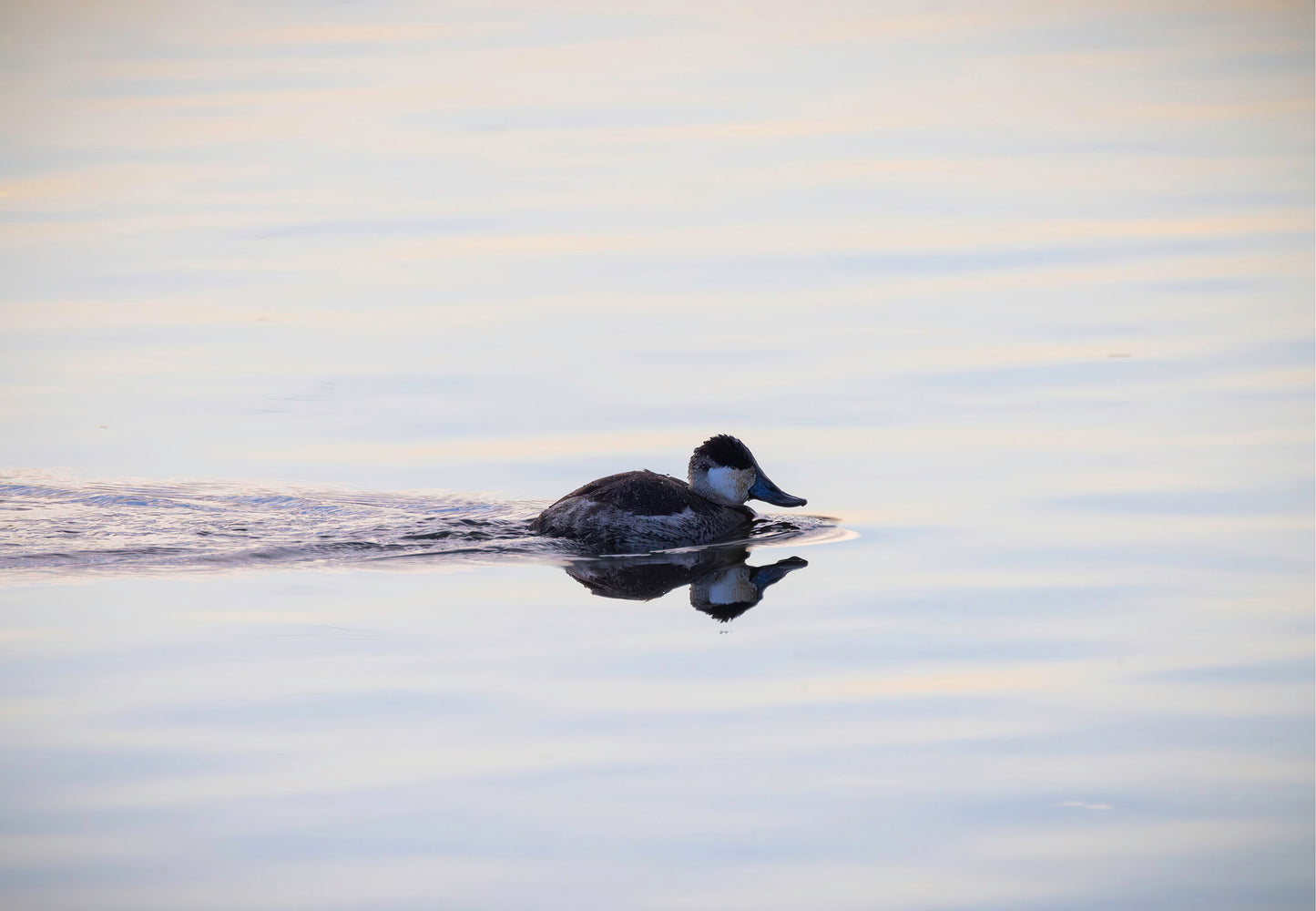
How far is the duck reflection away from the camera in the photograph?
8.99 meters

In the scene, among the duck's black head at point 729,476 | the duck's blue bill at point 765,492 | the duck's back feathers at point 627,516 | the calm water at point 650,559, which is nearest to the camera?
the calm water at point 650,559

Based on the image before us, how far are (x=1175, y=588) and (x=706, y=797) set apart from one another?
136 inches

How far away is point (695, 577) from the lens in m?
9.57

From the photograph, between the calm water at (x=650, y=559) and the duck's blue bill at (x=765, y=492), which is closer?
the calm water at (x=650, y=559)

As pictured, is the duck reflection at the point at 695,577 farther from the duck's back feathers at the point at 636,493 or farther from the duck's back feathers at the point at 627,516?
the duck's back feathers at the point at 636,493

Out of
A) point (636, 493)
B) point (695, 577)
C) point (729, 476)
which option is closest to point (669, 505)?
point (636, 493)

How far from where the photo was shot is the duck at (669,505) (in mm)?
9992

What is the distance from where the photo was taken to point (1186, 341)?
13.3m

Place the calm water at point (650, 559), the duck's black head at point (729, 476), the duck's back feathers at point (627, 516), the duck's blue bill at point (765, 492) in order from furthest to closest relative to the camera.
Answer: the duck's blue bill at point (765, 492), the duck's black head at point (729, 476), the duck's back feathers at point (627, 516), the calm water at point (650, 559)

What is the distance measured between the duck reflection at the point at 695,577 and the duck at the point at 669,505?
0.15 m

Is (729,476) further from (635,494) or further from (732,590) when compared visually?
(732,590)

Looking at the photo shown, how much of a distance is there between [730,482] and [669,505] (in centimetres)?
67

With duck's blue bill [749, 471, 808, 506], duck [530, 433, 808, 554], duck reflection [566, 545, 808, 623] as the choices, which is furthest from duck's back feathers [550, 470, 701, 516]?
duck's blue bill [749, 471, 808, 506]

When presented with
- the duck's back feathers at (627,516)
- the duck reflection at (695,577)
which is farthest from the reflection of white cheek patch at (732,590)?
the duck's back feathers at (627,516)
